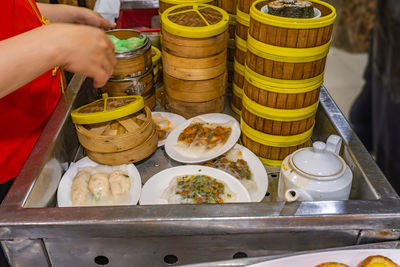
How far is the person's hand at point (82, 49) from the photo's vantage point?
50.4 inches

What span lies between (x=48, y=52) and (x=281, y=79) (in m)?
0.96

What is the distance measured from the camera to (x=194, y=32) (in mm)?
1811

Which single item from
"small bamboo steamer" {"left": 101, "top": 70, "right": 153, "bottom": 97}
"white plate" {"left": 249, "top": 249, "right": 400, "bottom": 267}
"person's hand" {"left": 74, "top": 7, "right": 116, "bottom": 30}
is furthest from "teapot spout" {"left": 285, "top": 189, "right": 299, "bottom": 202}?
"person's hand" {"left": 74, "top": 7, "right": 116, "bottom": 30}

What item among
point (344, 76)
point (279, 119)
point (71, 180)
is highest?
point (279, 119)

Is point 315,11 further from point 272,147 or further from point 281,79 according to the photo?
point 272,147

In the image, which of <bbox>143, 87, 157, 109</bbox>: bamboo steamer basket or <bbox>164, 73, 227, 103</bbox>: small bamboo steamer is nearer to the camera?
<bbox>164, 73, 227, 103</bbox>: small bamboo steamer

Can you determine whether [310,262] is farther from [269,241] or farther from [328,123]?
[328,123]

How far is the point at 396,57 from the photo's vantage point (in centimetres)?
329

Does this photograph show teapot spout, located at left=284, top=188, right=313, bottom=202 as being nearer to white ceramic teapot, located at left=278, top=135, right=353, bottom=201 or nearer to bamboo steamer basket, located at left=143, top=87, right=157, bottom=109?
white ceramic teapot, located at left=278, top=135, right=353, bottom=201

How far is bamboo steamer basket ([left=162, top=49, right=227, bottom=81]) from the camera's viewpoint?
76.0 inches

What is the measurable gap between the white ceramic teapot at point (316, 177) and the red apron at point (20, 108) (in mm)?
1224

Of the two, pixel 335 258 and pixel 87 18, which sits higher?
pixel 87 18

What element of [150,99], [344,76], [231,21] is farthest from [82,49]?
[344,76]

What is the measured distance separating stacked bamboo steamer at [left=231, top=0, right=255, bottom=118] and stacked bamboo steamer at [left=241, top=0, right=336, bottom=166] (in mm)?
210
